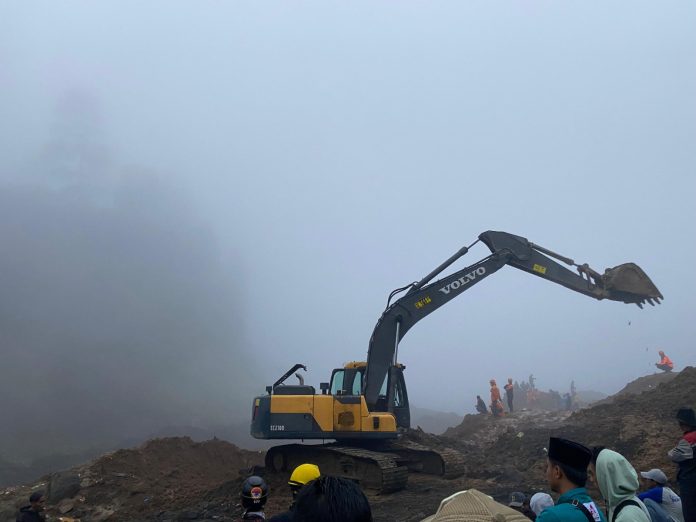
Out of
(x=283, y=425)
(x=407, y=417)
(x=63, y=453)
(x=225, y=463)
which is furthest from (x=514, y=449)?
(x=63, y=453)

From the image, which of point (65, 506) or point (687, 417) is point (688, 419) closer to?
point (687, 417)

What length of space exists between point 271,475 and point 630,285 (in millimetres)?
8817

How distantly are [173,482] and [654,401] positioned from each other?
480 inches

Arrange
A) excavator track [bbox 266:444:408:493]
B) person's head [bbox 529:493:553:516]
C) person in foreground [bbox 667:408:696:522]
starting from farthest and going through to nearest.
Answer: excavator track [bbox 266:444:408:493] < person in foreground [bbox 667:408:696:522] < person's head [bbox 529:493:553:516]

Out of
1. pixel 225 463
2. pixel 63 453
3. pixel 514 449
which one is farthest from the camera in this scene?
pixel 63 453

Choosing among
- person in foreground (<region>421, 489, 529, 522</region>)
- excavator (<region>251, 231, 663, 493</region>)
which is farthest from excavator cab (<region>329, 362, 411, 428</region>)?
person in foreground (<region>421, 489, 529, 522</region>)

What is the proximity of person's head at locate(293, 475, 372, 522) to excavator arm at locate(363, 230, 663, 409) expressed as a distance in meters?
10.4

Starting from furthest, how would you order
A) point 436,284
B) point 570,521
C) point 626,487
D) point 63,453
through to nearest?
point 63,453 → point 436,284 → point 626,487 → point 570,521

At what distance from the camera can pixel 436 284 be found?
43.0 ft

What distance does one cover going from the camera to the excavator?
11.5 metres

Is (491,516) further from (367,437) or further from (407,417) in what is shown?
(407,417)

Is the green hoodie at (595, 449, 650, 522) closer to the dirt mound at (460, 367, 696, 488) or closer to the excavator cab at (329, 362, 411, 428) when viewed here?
the dirt mound at (460, 367, 696, 488)

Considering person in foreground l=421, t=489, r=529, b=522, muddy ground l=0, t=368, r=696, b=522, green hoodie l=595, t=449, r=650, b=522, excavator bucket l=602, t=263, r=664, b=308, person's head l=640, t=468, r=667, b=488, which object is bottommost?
muddy ground l=0, t=368, r=696, b=522

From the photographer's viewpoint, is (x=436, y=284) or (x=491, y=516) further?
(x=436, y=284)
